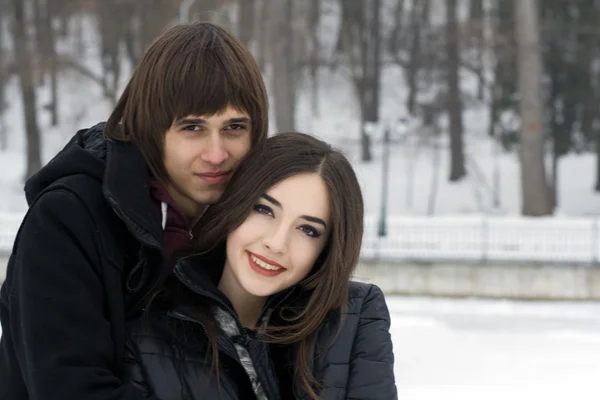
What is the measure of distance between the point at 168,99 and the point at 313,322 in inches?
29.5

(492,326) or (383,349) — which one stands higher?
(383,349)

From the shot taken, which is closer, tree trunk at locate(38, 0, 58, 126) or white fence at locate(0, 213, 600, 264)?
white fence at locate(0, 213, 600, 264)

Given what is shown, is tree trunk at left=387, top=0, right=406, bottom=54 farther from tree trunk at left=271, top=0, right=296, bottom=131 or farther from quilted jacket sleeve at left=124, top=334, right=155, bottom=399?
quilted jacket sleeve at left=124, top=334, right=155, bottom=399

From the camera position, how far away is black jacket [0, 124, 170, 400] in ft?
7.18

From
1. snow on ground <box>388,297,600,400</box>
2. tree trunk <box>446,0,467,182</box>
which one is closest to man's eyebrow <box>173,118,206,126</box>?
snow on ground <box>388,297,600,400</box>

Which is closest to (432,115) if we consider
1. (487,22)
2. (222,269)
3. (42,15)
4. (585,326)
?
(487,22)

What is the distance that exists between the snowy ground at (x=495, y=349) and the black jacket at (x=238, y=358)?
6227mm

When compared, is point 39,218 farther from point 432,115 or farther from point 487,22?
point 432,115

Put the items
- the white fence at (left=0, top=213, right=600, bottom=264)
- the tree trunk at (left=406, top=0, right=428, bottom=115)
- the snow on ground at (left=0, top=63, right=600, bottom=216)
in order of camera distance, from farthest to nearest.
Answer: the tree trunk at (left=406, top=0, right=428, bottom=115) < the snow on ground at (left=0, top=63, right=600, bottom=216) < the white fence at (left=0, top=213, right=600, bottom=264)

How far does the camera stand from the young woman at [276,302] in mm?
2383

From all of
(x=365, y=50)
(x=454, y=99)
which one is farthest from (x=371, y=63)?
(x=454, y=99)

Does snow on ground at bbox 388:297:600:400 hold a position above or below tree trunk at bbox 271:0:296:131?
below

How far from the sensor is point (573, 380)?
937cm

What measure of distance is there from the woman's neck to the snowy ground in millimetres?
6121
